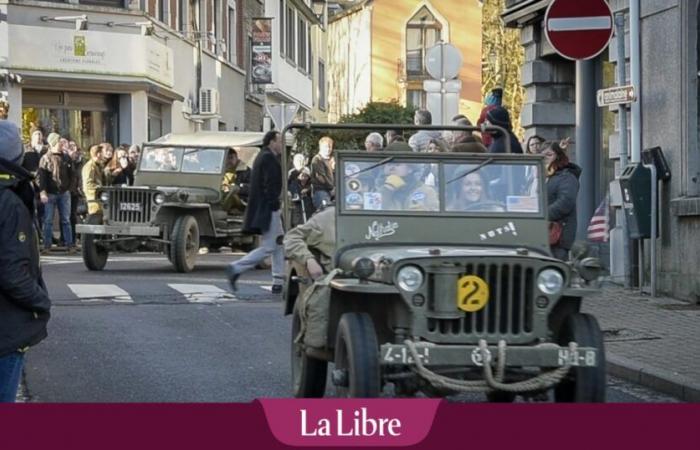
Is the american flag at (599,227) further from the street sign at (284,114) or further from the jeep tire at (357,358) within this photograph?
the street sign at (284,114)

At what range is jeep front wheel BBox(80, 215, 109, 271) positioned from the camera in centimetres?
2138

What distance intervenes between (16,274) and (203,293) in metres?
11.0

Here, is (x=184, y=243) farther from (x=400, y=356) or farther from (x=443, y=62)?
(x=400, y=356)

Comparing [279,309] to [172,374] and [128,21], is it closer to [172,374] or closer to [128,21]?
[172,374]

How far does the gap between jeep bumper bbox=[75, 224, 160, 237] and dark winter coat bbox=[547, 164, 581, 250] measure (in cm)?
809

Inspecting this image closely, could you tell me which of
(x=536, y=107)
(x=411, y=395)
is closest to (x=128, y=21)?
(x=536, y=107)

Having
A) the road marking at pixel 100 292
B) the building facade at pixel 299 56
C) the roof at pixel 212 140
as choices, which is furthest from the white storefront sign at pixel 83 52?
the building facade at pixel 299 56

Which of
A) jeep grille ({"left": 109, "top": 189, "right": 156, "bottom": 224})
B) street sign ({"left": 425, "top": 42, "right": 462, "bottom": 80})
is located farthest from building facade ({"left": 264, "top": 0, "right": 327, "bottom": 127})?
street sign ({"left": 425, "top": 42, "right": 462, "bottom": 80})

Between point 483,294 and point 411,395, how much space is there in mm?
665

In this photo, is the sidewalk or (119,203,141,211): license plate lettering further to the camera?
(119,203,141,211): license plate lettering

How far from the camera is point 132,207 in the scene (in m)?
21.8

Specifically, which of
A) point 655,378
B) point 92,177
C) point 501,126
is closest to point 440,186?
point 655,378

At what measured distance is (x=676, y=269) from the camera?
17.0 m

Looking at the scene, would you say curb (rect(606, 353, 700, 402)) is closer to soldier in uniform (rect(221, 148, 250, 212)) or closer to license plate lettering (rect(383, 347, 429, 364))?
license plate lettering (rect(383, 347, 429, 364))
